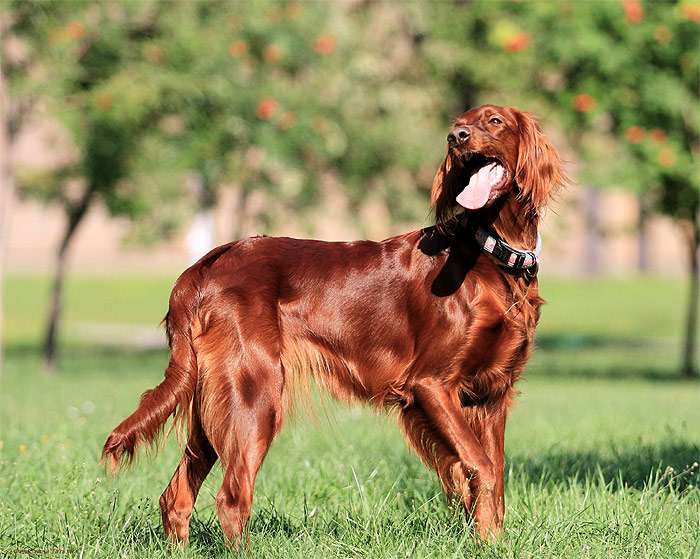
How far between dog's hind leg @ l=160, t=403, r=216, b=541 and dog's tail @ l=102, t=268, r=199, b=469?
0.32 feet

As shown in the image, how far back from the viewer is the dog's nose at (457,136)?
434cm

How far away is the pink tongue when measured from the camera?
14.4 feet

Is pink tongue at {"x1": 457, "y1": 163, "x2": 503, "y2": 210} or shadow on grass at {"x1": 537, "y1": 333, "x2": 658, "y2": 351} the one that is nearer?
pink tongue at {"x1": 457, "y1": 163, "x2": 503, "y2": 210}

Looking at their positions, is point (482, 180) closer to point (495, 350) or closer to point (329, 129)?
point (495, 350)

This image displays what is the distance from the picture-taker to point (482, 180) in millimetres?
4480

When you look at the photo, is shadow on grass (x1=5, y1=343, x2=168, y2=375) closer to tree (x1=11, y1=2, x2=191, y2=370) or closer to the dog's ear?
tree (x1=11, y1=2, x2=191, y2=370)

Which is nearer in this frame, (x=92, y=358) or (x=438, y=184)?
(x=438, y=184)

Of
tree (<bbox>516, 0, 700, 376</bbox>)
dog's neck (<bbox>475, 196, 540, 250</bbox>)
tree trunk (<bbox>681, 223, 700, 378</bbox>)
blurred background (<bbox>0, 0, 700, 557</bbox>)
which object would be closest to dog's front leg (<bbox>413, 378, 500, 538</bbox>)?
dog's neck (<bbox>475, 196, 540, 250</bbox>)

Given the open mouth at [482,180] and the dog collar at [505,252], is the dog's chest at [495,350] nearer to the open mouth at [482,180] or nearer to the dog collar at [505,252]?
the dog collar at [505,252]

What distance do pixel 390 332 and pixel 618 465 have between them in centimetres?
198

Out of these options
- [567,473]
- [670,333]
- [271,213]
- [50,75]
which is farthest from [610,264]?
[567,473]

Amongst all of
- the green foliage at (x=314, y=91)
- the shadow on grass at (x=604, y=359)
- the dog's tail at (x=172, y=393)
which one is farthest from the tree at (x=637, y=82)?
the dog's tail at (x=172, y=393)

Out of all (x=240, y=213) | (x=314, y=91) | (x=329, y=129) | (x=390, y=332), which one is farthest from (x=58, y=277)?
(x=390, y=332)

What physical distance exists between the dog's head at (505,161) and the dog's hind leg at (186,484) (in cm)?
143
